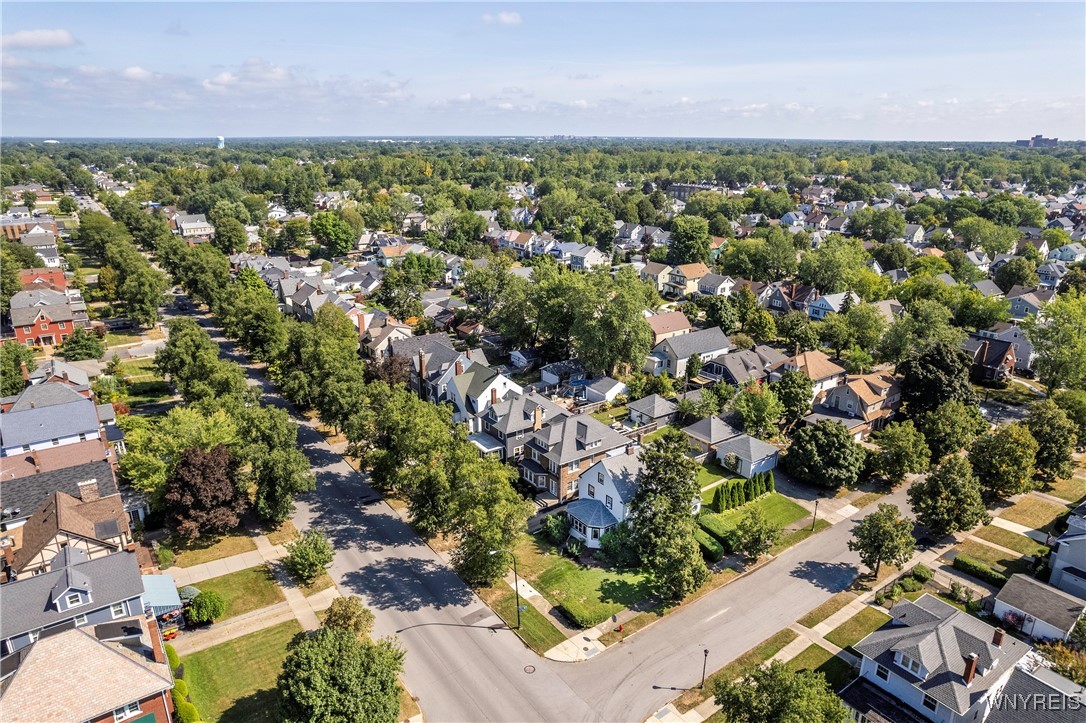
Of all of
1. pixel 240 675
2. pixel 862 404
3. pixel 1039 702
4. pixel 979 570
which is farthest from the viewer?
pixel 862 404

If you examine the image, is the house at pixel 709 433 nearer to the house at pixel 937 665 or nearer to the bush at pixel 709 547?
the bush at pixel 709 547

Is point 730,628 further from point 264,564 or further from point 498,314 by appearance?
point 498,314

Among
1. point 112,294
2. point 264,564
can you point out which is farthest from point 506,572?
point 112,294

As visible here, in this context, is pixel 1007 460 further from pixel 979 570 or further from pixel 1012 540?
pixel 979 570

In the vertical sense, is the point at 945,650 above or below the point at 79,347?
below

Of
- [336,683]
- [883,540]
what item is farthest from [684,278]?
[336,683]

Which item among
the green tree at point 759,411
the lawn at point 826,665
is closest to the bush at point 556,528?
the lawn at point 826,665
